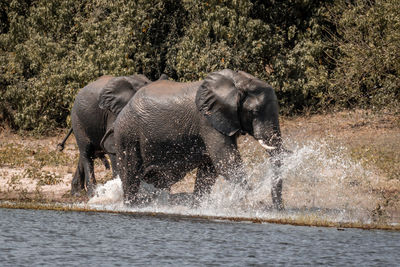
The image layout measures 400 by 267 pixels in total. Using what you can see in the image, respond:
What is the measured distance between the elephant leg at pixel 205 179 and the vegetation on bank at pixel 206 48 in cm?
615

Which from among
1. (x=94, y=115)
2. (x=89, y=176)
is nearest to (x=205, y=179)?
(x=89, y=176)

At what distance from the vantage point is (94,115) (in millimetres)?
18016

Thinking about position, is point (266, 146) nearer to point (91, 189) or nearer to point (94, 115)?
point (91, 189)

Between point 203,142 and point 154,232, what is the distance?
2.29 metres

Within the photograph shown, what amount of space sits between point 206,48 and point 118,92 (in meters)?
5.19

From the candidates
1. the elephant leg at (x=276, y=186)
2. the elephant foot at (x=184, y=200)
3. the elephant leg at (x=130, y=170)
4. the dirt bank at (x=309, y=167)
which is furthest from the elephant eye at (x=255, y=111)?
the elephant leg at (x=130, y=170)

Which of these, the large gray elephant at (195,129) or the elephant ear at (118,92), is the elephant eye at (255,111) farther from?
the elephant ear at (118,92)

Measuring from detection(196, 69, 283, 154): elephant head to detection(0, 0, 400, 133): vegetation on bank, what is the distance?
19.8ft

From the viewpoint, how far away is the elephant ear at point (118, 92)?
1706cm

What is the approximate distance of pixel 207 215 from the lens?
47.5 ft

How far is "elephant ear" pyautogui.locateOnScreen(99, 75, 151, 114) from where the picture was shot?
17.1 metres

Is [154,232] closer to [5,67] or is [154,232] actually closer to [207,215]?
[207,215]

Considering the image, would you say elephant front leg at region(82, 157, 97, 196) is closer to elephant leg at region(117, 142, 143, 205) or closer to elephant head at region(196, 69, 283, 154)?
elephant leg at region(117, 142, 143, 205)

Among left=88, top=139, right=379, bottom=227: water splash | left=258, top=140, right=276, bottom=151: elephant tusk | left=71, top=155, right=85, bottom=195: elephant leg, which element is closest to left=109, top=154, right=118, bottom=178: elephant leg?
left=88, top=139, right=379, bottom=227: water splash
